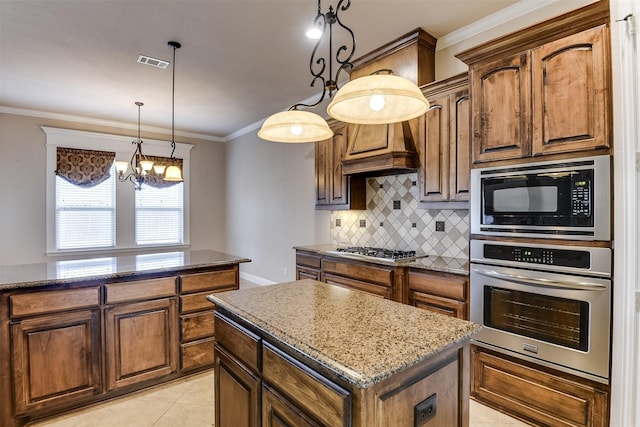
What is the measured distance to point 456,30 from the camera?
3014 millimetres

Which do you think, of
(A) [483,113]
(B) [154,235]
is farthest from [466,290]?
(B) [154,235]

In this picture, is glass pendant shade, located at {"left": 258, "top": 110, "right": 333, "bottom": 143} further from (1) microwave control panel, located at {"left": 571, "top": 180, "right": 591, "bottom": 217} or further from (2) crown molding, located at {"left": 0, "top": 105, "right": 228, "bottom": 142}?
(2) crown molding, located at {"left": 0, "top": 105, "right": 228, "bottom": 142}

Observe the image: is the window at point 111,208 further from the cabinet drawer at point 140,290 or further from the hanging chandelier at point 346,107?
the hanging chandelier at point 346,107

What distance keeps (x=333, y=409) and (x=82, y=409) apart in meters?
2.40

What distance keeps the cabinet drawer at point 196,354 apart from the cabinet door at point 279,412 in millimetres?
1736

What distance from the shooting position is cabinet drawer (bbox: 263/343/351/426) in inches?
40.1

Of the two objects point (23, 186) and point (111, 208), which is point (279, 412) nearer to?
point (111, 208)

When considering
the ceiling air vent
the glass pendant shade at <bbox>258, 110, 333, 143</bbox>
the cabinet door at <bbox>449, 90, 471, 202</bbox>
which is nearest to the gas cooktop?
the cabinet door at <bbox>449, 90, 471, 202</bbox>

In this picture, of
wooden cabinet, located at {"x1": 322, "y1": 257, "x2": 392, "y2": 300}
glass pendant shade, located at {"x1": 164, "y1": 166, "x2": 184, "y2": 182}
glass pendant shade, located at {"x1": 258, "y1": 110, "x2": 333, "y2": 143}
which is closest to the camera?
glass pendant shade, located at {"x1": 258, "y1": 110, "x2": 333, "y2": 143}

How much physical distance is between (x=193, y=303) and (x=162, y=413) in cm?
80

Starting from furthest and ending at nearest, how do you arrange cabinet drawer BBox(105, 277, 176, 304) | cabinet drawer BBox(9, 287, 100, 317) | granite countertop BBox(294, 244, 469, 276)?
granite countertop BBox(294, 244, 469, 276) < cabinet drawer BBox(105, 277, 176, 304) < cabinet drawer BBox(9, 287, 100, 317)

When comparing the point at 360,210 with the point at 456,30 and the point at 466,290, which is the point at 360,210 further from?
the point at 456,30

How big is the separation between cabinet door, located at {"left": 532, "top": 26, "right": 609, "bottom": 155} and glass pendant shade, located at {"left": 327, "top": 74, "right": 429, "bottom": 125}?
104 cm

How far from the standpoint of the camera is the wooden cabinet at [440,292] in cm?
252
